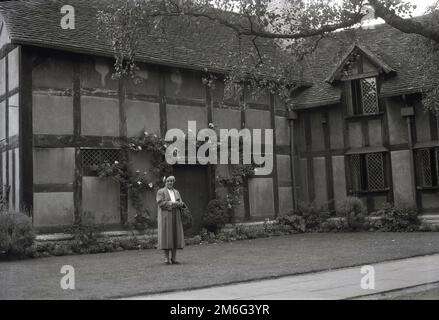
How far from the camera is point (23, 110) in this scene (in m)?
15.1

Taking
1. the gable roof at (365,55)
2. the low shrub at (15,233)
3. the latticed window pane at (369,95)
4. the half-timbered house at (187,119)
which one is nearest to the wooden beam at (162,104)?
the half-timbered house at (187,119)

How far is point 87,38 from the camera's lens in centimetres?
1655

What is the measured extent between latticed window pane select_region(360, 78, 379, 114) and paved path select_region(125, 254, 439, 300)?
10.8 m

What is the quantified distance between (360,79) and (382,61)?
1.14m

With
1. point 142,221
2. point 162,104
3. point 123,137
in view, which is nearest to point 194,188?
point 142,221

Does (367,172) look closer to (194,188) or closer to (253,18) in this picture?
(194,188)

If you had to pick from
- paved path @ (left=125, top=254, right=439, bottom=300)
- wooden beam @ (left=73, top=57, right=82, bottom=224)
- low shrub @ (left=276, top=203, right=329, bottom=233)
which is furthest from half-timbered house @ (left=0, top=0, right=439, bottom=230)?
paved path @ (left=125, top=254, right=439, bottom=300)

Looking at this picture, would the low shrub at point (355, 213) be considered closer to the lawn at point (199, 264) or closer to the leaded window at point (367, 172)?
the leaded window at point (367, 172)

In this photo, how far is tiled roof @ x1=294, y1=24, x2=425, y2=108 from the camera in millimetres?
19625

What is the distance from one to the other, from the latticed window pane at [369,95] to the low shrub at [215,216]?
6639 millimetres

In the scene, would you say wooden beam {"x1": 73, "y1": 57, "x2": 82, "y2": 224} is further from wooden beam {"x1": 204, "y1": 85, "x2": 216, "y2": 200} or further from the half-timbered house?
wooden beam {"x1": 204, "y1": 85, "x2": 216, "y2": 200}

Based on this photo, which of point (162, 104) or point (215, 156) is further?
point (215, 156)

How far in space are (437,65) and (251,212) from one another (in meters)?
8.10

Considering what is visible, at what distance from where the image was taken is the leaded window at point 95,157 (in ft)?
53.0
